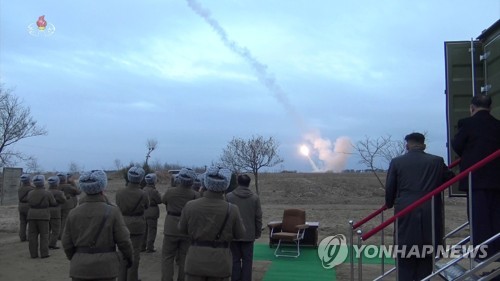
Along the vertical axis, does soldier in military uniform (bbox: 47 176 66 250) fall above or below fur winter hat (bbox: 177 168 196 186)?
below

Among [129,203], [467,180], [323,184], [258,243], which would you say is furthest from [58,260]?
[323,184]

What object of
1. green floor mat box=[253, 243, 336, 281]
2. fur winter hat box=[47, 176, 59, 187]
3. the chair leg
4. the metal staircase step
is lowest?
green floor mat box=[253, 243, 336, 281]

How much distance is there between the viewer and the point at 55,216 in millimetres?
12609

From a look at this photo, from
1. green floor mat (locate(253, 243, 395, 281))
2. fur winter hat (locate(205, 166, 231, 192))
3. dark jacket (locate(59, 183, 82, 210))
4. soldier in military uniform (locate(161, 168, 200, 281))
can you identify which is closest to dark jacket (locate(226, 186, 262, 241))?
soldier in military uniform (locate(161, 168, 200, 281))

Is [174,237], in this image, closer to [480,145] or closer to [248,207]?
[248,207]

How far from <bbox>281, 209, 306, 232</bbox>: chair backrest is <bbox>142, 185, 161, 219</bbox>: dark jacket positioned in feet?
10.00

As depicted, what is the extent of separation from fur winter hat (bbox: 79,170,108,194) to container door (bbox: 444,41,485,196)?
4479 millimetres

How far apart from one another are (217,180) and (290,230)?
270 inches

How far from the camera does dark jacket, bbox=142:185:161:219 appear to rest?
1138 cm

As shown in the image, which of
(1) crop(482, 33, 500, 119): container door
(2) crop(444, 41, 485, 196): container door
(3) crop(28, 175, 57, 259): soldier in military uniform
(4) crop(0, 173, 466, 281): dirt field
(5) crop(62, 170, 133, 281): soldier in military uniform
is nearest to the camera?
(5) crop(62, 170, 133, 281): soldier in military uniform

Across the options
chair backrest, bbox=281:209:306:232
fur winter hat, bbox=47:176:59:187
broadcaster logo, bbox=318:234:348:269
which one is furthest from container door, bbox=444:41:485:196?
fur winter hat, bbox=47:176:59:187

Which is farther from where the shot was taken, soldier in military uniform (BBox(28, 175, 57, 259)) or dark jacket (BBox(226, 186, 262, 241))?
soldier in military uniform (BBox(28, 175, 57, 259))

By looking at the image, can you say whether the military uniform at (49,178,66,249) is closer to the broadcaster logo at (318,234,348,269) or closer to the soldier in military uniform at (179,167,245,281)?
the broadcaster logo at (318,234,348,269)

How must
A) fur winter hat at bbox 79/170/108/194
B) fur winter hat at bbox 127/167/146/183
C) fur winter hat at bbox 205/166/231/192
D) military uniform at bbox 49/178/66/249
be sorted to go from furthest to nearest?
military uniform at bbox 49/178/66/249 < fur winter hat at bbox 127/167/146/183 < fur winter hat at bbox 205/166/231/192 < fur winter hat at bbox 79/170/108/194
